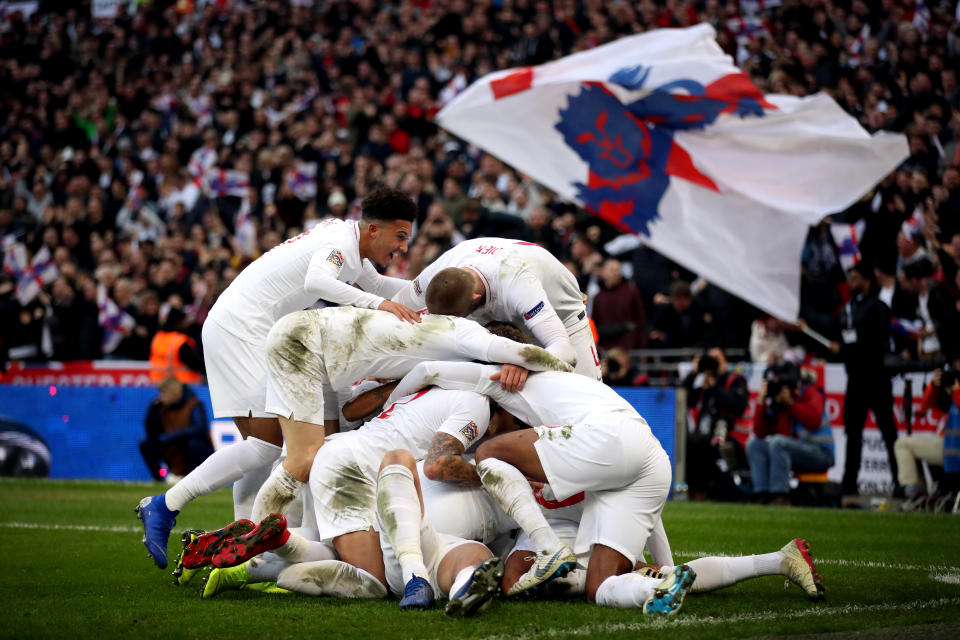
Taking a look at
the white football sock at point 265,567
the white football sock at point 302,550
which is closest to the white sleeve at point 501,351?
the white football sock at point 302,550

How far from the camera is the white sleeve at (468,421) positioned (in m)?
6.20

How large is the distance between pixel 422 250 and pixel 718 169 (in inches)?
153

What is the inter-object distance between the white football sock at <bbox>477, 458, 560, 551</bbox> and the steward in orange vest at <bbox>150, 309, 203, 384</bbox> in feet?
32.7

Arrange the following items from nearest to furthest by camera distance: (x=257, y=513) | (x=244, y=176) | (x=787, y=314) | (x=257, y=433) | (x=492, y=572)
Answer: (x=492, y=572) < (x=257, y=513) < (x=257, y=433) < (x=787, y=314) < (x=244, y=176)

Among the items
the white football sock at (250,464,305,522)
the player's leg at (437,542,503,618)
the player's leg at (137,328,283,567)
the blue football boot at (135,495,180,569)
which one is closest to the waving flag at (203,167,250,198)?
the player's leg at (137,328,283,567)

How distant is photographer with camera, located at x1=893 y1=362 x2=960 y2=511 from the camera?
1163cm

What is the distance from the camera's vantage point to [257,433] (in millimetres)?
7359

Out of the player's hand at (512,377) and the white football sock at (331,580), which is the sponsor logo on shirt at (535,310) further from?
the white football sock at (331,580)

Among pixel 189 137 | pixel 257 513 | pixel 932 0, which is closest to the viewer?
pixel 257 513

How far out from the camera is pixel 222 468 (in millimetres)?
7215

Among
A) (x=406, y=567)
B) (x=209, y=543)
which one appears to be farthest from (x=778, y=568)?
(x=209, y=543)

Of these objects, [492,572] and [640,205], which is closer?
[492,572]

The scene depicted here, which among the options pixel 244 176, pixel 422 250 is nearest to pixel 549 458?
pixel 422 250

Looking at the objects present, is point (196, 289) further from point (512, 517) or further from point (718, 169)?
point (512, 517)
